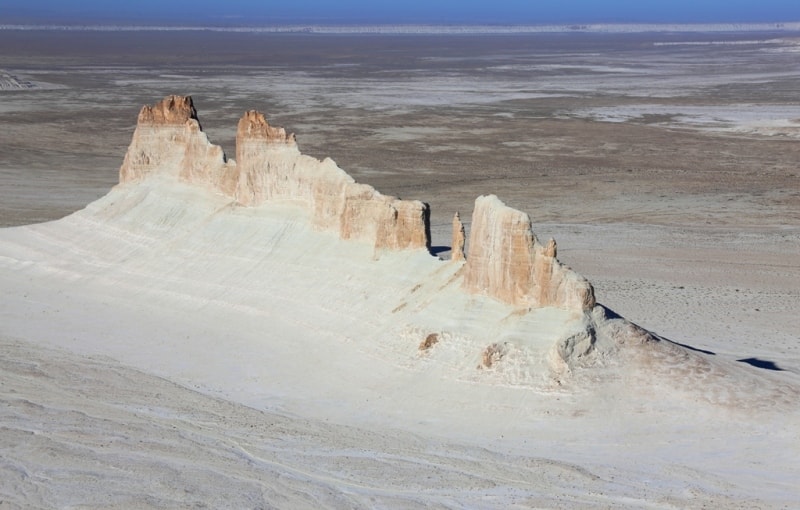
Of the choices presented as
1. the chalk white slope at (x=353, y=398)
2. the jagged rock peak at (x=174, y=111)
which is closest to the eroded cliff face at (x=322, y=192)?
the chalk white slope at (x=353, y=398)

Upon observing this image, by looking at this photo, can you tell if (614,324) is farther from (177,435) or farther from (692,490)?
(177,435)

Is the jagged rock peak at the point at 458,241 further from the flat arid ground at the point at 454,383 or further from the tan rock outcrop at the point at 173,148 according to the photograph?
the tan rock outcrop at the point at 173,148

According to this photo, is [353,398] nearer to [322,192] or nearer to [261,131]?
[322,192]

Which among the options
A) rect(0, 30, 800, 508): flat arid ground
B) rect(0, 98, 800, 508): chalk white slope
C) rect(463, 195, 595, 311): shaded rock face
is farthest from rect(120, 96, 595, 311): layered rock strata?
rect(0, 30, 800, 508): flat arid ground

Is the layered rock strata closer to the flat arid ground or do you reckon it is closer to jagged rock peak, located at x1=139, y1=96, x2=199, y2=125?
jagged rock peak, located at x1=139, y1=96, x2=199, y2=125

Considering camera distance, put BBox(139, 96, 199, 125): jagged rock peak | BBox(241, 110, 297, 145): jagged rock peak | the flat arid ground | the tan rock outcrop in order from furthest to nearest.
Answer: BBox(139, 96, 199, 125): jagged rock peak
the tan rock outcrop
BBox(241, 110, 297, 145): jagged rock peak
the flat arid ground

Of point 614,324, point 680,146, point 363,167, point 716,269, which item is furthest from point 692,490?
point 680,146

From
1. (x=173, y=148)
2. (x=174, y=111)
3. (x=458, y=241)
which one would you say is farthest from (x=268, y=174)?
(x=458, y=241)
